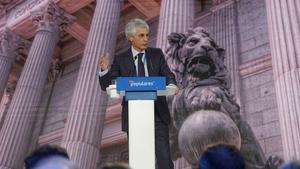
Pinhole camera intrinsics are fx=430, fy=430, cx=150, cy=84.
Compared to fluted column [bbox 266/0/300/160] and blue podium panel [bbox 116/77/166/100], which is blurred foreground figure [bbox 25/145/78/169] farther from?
fluted column [bbox 266/0/300/160]

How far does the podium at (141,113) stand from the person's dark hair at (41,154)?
47cm

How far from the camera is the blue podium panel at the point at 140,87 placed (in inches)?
117

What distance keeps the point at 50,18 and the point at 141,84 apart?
16.6 m

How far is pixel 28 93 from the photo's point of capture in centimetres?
1692

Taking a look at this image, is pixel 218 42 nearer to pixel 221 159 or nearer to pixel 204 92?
pixel 204 92

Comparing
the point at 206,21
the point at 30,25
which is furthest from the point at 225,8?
the point at 30,25

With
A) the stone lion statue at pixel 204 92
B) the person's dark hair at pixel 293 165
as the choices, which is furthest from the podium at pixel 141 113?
the stone lion statue at pixel 204 92

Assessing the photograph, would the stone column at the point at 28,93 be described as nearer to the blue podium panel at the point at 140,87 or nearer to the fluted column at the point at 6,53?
the fluted column at the point at 6,53

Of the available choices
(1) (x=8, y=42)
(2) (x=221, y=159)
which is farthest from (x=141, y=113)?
(1) (x=8, y=42)

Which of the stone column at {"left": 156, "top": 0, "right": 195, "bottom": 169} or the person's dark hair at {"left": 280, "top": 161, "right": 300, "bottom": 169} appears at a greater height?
the stone column at {"left": 156, "top": 0, "right": 195, "bottom": 169}

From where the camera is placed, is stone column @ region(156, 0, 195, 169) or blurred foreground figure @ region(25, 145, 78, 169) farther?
stone column @ region(156, 0, 195, 169)

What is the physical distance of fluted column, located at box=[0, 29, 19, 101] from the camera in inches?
767

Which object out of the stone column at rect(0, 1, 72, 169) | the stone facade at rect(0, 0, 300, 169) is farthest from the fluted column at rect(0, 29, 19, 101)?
the stone column at rect(0, 1, 72, 169)

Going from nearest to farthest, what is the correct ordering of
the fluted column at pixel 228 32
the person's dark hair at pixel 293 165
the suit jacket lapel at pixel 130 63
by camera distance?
the person's dark hair at pixel 293 165 → the suit jacket lapel at pixel 130 63 → the fluted column at pixel 228 32
